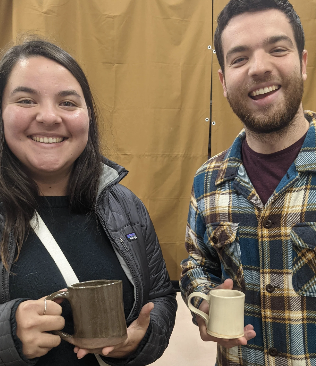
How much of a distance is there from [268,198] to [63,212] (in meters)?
0.68

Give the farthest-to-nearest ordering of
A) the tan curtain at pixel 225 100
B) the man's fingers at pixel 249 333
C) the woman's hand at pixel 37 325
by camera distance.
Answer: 1. the tan curtain at pixel 225 100
2. the man's fingers at pixel 249 333
3. the woman's hand at pixel 37 325

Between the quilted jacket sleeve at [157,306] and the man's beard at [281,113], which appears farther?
the man's beard at [281,113]

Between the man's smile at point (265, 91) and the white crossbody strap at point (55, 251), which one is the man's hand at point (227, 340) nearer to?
the white crossbody strap at point (55, 251)

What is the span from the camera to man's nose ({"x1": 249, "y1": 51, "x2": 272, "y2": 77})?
3.86 ft

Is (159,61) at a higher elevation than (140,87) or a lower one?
higher

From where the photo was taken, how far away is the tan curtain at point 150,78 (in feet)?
9.25

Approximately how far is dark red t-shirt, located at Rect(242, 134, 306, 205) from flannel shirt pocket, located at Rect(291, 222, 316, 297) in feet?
0.51

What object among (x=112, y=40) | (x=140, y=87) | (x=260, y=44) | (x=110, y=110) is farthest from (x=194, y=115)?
(x=260, y=44)

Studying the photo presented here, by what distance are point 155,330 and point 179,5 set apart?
2609mm

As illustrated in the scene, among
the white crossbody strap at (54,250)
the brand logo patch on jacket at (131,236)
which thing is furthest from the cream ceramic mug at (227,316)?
the white crossbody strap at (54,250)

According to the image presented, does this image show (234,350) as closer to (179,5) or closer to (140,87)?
(140,87)

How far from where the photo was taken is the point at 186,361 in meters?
2.14

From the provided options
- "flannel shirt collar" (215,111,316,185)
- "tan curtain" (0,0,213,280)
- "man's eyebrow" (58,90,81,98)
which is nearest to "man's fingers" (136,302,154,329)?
"flannel shirt collar" (215,111,316,185)

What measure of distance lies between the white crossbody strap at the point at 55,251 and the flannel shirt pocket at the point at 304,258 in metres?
0.64
